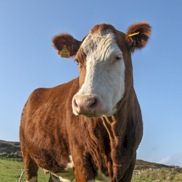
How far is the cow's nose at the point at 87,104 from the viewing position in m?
6.42

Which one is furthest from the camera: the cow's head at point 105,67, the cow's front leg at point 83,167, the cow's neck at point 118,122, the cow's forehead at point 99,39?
the cow's front leg at point 83,167

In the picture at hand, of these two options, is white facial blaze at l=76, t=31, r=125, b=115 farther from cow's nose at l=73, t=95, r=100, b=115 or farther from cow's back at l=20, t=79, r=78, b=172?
cow's back at l=20, t=79, r=78, b=172

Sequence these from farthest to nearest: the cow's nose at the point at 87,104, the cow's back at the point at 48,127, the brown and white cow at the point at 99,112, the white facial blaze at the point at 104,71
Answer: the cow's back at the point at 48,127, the brown and white cow at the point at 99,112, the white facial blaze at the point at 104,71, the cow's nose at the point at 87,104

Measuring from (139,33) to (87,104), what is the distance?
2291mm

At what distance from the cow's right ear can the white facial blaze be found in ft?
2.92

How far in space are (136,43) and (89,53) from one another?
3.71 ft

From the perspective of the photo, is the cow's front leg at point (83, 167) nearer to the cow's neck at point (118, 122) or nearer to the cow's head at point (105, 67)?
the cow's neck at point (118, 122)

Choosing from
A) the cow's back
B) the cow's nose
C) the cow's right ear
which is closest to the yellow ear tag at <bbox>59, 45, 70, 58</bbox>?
the cow's right ear

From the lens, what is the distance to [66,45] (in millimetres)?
8680

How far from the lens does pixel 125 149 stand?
8.20 m

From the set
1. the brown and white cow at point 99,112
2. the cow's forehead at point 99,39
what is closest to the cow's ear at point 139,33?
the brown and white cow at point 99,112

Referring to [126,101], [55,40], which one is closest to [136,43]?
[126,101]

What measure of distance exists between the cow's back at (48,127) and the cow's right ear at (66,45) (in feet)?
3.39

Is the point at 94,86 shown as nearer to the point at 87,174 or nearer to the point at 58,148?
the point at 87,174
